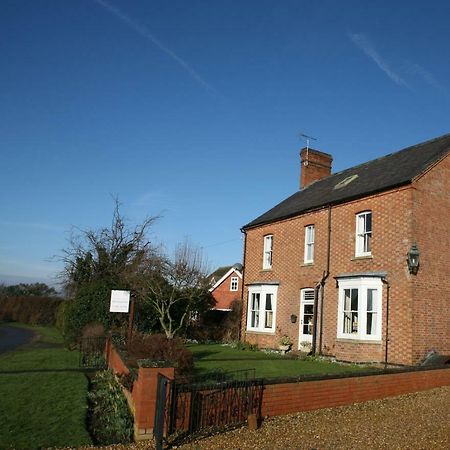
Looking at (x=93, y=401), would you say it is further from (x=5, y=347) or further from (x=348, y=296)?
(x=5, y=347)

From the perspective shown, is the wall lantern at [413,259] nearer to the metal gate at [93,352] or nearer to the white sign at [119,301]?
the white sign at [119,301]

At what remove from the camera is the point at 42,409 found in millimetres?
9078

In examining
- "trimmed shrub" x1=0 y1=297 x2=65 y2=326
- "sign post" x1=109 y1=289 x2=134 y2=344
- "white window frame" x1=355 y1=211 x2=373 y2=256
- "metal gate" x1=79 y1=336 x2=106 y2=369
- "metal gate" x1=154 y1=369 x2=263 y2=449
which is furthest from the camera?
"trimmed shrub" x1=0 y1=297 x2=65 y2=326

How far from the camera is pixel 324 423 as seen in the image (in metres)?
8.96

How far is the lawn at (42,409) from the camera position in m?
7.44

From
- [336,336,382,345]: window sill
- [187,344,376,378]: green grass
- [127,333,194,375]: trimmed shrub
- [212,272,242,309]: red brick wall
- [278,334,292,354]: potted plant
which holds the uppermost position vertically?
[212,272,242,309]: red brick wall

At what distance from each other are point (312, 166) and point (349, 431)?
21696mm

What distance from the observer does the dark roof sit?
18.2 m

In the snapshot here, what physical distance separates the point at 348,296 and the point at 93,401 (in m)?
11.6

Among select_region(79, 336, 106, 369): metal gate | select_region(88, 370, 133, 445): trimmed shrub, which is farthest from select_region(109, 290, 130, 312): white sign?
select_region(88, 370, 133, 445): trimmed shrub

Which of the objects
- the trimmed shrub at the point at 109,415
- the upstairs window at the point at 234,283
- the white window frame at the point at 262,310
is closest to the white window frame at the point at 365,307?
the white window frame at the point at 262,310

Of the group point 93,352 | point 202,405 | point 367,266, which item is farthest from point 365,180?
point 202,405

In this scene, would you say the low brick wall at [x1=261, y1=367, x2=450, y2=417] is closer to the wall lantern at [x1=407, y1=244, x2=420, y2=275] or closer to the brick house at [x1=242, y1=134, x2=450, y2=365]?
the brick house at [x1=242, y1=134, x2=450, y2=365]

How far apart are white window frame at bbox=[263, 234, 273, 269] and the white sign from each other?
35.8 ft
